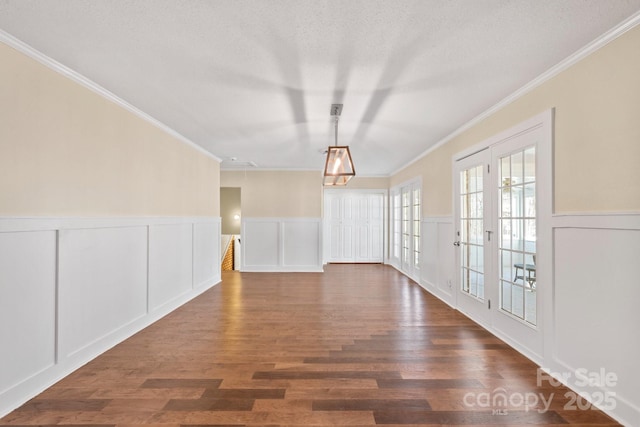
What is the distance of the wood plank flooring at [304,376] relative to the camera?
1.92 meters

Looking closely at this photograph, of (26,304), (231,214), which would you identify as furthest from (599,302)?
(231,214)

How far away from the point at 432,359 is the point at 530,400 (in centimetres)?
73

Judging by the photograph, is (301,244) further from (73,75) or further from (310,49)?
(310,49)

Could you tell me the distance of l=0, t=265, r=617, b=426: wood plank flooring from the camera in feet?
6.31

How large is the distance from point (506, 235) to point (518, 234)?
0.58 ft

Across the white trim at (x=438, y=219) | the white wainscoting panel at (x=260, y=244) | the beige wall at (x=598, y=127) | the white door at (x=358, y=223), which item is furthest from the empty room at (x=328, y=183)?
the white door at (x=358, y=223)

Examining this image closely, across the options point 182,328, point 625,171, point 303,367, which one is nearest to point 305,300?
point 182,328

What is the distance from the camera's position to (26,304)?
6.83 ft

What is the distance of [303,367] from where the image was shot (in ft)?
8.23

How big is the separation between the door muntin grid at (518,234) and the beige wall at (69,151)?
3.77m

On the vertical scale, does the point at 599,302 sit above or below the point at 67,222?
below

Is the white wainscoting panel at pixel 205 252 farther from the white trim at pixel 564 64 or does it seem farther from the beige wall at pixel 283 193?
the white trim at pixel 564 64

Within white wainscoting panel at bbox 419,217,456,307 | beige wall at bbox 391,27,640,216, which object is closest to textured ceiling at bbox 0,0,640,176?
beige wall at bbox 391,27,640,216

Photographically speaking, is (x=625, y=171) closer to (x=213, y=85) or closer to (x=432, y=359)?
(x=432, y=359)
